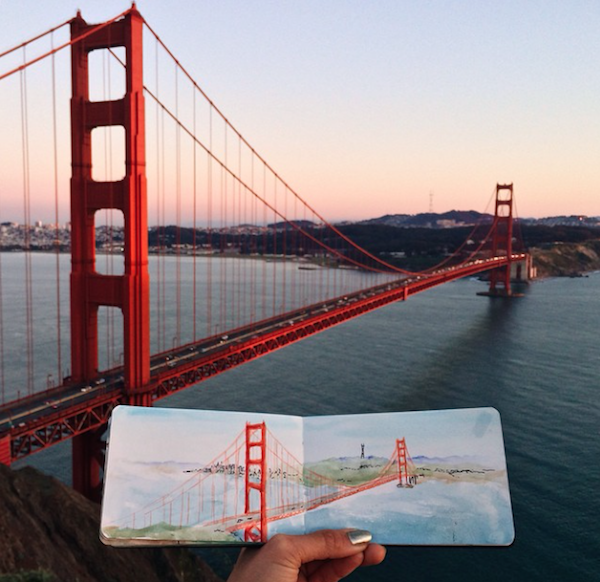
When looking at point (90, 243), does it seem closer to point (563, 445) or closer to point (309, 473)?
point (309, 473)

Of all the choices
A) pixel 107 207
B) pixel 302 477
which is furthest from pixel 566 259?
pixel 302 477

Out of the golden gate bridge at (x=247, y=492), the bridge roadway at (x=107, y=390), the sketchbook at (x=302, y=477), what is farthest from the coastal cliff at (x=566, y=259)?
the golden gate bridge at (x=247, y=492)

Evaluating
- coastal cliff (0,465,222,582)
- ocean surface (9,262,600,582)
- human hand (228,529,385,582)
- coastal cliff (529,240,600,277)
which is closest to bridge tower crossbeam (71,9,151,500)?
coastal cliff (0,465,222,582)

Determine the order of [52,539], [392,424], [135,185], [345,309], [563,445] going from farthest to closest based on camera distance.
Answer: [345,309]
[563,445]
[135,185]
[52,539]
[392,424]

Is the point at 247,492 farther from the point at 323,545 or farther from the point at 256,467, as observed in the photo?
the point at 323,545

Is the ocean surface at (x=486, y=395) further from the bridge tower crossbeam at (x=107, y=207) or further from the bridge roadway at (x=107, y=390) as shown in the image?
the bridge tower crossbeam at (x=107, y=207)

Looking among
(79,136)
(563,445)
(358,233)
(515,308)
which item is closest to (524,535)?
(563,445)

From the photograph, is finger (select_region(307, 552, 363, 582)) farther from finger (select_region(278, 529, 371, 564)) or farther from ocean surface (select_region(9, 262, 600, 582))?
ocean surface (select_region(9, 262, 600, 582))
